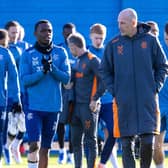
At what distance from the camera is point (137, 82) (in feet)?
36.2

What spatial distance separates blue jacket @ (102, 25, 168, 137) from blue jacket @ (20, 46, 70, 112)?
117cm

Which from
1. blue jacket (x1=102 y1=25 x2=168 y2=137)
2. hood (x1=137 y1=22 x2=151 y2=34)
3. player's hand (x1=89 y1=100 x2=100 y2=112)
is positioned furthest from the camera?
player's hand (x1=89 y1=100 x2=100 y2=112)

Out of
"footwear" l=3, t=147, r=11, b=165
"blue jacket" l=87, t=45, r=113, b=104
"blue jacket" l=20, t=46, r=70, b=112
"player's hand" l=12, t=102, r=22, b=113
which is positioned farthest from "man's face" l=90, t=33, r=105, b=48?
"footwear" l=3, t=147, r=11, b=165

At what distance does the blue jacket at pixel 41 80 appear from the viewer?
12.1 meters

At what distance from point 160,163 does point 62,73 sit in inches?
76.3

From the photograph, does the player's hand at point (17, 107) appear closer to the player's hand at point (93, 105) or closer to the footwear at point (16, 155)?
the player's hand at point (93, 105)

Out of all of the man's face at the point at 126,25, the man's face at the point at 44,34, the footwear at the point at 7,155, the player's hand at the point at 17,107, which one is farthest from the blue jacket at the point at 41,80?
the footwear at the point at 7,155

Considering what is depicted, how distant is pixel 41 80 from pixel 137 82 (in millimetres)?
1591

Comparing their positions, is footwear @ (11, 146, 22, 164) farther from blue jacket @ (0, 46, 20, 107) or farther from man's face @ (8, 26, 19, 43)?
blue jacket @ (0, 46, 20, 107)

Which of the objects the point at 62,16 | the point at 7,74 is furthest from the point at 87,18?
the point at 7,74

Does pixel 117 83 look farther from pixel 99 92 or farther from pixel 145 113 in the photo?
pixel 99 92

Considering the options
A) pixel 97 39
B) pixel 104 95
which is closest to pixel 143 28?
pixel 97 39

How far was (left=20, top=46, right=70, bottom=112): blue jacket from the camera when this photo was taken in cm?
1205

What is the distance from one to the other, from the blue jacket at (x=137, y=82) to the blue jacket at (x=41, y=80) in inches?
46.0
